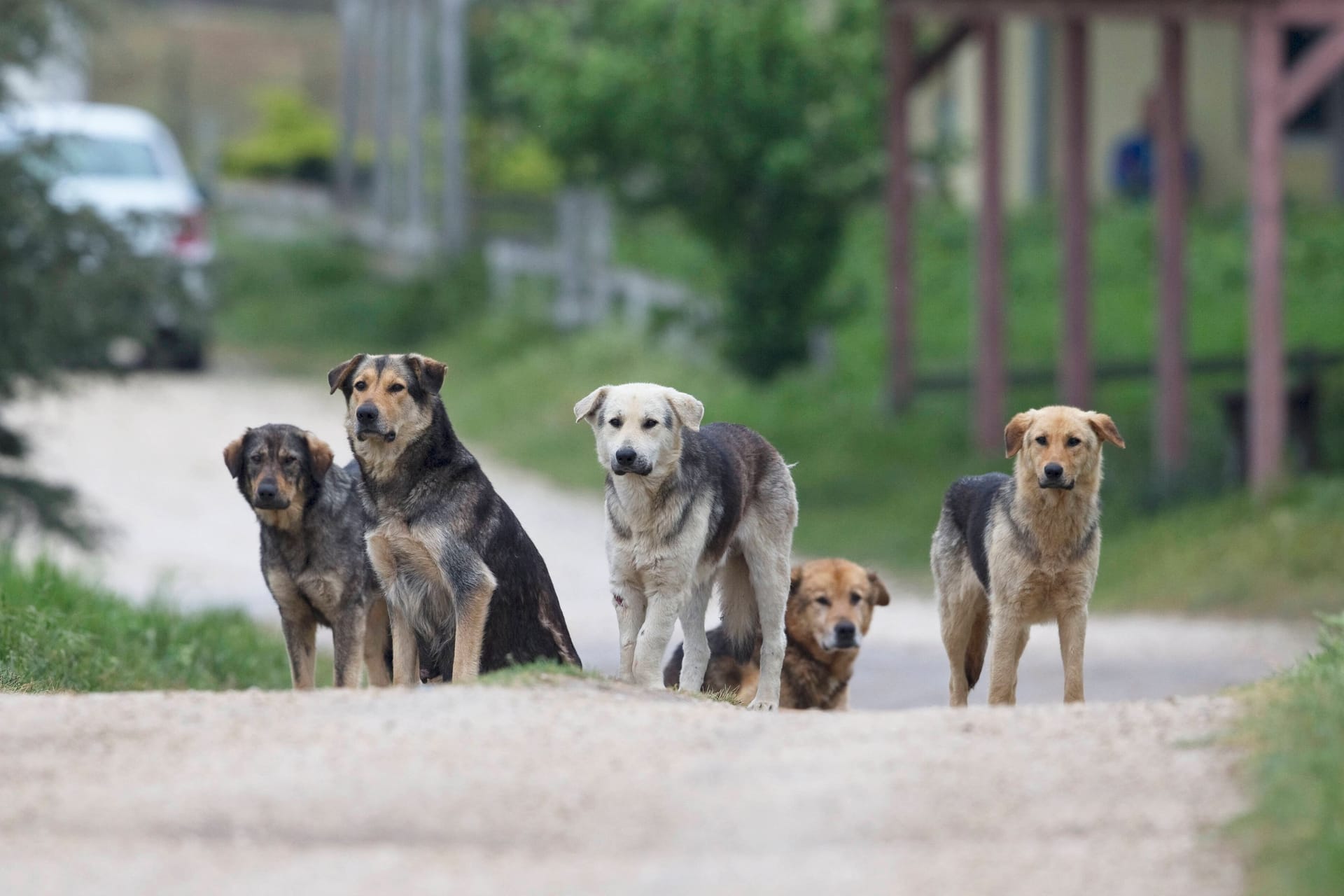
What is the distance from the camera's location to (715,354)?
2064 cm

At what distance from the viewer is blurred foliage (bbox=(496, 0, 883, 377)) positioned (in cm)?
1842

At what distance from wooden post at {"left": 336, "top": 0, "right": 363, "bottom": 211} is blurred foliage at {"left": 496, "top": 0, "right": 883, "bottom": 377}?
17.1 m

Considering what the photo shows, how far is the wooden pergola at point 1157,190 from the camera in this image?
556 inches

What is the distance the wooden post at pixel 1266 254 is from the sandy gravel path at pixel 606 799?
28.8ft

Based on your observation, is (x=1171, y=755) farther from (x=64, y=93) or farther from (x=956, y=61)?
(x=956, y=61)

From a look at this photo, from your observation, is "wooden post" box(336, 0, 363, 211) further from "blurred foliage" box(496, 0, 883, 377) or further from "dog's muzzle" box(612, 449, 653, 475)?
"dog's muzzle" box(612, 449, 653, 475)

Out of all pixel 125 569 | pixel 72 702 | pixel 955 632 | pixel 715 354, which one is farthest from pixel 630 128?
pixel 72 702

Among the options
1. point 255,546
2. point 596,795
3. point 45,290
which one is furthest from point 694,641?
point 255,546

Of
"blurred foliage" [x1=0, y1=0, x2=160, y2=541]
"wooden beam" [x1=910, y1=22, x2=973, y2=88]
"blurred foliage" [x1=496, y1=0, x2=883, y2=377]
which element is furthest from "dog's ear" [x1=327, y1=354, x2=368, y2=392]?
"wooden beam" [x1=910, y1=22, x2=973, y2=88]

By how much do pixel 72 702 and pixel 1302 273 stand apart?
19.1 metres

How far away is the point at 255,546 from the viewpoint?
1590 cm

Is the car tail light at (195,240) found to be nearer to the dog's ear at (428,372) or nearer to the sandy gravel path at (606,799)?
the dog's ear at (428,372)

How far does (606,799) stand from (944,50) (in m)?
14.7

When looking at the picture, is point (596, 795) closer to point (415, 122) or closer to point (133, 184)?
point (133, 184)
